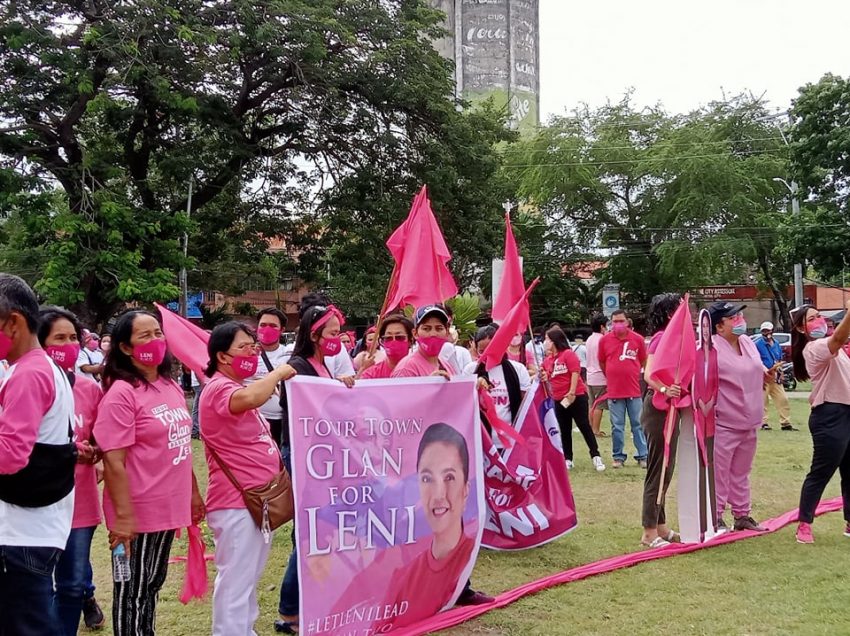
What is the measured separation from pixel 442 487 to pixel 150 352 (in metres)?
1.74

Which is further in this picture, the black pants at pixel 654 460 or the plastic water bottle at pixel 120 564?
the black pants at pixel 654 460

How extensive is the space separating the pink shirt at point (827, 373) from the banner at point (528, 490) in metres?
1.97

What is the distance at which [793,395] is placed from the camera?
1994cm

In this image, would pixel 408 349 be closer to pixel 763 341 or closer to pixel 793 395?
pixel 763 341

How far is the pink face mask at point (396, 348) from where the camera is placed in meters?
5.88

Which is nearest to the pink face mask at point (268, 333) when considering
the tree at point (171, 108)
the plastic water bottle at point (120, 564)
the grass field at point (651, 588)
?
the grass field at point (651, 588)

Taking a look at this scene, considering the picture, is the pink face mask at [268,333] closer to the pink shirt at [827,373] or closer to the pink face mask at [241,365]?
the pink face mask at [241,365]

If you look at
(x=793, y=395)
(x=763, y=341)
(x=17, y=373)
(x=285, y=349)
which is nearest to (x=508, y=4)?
(x=793, y=395)

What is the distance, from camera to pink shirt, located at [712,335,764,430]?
247 inches

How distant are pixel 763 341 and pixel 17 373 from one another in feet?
45.4

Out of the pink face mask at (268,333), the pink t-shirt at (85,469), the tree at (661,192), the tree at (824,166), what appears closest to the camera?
the pink t-shirt at (85,469)

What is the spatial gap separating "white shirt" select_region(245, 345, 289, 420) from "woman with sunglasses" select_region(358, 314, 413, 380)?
2.17 feet

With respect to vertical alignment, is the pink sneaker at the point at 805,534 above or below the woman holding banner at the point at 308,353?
below

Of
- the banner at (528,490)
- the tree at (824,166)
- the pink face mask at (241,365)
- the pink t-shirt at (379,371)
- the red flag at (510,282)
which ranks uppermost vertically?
the tree at (824,166)
